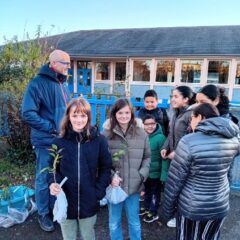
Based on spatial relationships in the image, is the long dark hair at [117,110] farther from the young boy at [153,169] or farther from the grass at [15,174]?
the grass at [15,174]

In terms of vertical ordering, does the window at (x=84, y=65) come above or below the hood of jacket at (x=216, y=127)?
above

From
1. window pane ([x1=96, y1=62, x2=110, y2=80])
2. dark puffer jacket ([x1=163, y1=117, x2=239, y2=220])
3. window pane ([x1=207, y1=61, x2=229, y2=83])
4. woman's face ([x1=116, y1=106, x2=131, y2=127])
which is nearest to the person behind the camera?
dark puffer jacket ([x1=163, y1=117, x2=239, y2=220])

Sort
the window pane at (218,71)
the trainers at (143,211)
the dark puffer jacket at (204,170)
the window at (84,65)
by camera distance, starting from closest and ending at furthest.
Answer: the dark puffer jacket at (204,170), the trainers at (143,211), the window pane at (218,71), the window at (84,65)

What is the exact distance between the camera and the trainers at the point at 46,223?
10.4 feet

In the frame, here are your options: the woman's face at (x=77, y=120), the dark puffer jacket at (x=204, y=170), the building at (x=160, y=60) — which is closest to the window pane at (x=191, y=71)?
the building at (x=160, y=60)

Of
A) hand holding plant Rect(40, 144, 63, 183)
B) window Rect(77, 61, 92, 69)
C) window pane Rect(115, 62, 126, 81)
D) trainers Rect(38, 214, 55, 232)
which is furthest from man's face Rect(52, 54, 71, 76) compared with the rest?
window Rect(77, 61, 92, 69)

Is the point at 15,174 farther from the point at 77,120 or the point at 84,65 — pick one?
the point at 84,65

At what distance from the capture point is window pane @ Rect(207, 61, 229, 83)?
1697 centimetres

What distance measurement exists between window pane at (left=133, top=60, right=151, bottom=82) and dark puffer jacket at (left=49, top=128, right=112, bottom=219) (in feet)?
54.5

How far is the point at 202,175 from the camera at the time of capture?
2061 millimetres

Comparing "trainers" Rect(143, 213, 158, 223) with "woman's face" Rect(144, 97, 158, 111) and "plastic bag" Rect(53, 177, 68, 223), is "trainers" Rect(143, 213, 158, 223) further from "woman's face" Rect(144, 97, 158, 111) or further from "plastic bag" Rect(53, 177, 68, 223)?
"plastic bag" Rect(53, 177, 68, 223)

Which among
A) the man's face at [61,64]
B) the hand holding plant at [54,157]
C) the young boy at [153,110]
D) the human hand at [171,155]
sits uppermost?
the man's face at [61,64]

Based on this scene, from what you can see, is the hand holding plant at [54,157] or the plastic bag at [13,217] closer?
the hand holding plant at [54,157]

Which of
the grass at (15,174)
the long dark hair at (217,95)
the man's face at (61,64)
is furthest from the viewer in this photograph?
the grass at (15,174)
